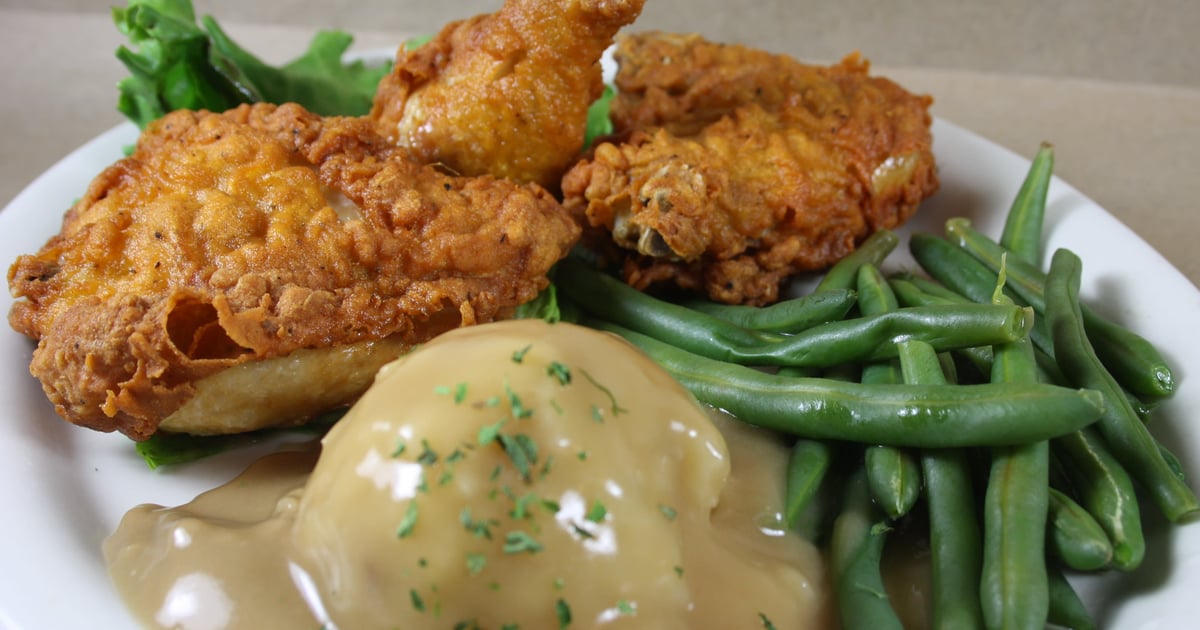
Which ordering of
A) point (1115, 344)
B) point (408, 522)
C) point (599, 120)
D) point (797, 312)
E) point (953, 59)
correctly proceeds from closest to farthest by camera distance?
1. point (408, 522)
2. point (1115, 344)
3. point (797, 312)
4. point (599, 120)
5. point (953, 59)

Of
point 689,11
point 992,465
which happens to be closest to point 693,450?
point 992,465

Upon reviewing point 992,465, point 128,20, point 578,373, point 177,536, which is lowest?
point 177,536

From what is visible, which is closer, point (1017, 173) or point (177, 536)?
point (177, 536)

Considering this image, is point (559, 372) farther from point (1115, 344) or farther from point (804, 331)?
point (1115, 344)

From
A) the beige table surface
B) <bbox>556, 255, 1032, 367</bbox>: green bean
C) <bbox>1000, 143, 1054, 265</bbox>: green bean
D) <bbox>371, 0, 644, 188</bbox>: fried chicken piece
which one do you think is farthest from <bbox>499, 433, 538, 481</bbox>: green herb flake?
the beige table surface

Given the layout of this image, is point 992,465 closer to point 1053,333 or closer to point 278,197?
point 1053,333

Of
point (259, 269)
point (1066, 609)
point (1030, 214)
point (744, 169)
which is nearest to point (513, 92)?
point (744, 169)

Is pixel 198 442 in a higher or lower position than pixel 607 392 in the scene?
lower
